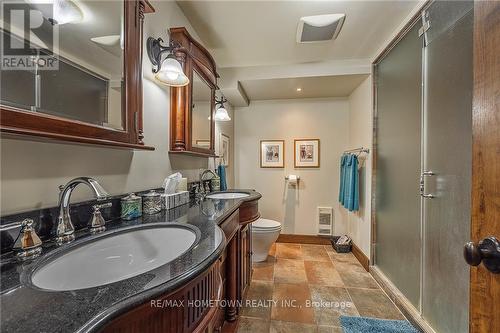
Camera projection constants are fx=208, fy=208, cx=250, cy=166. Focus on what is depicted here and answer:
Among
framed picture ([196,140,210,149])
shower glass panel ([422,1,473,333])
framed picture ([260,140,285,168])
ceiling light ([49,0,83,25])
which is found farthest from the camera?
framed picture ([260,140,285,168])

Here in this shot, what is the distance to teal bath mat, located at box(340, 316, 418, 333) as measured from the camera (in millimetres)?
1458

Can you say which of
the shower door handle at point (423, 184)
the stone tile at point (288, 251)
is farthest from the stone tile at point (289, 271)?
the shower door handle at point (423, 184)

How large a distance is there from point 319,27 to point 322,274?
2.39m

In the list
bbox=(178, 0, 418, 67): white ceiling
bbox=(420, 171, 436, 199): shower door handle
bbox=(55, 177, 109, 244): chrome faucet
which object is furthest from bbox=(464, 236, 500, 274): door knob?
bbox=(178, 0, 418, 67): white ceiling

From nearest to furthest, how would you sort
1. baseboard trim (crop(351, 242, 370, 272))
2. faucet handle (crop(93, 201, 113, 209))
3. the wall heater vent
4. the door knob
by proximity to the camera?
the door knob
faucet handle (crop(93, 201, 113, 209))
baseboard trim (crop(351, 242, 370, 272))
the wall heater vent

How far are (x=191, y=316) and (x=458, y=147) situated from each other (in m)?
1.57

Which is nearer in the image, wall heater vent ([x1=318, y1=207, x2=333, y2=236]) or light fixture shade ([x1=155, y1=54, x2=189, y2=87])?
light fixture shade ([x1=155, y1=54, x2=189, y2=87])

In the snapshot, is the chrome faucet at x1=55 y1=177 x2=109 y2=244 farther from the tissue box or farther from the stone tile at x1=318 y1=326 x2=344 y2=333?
the stone tile at x1=318 y1=326 x2=344 y2=333

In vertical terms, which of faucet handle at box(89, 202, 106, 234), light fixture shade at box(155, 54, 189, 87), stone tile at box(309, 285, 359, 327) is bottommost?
stone tile at box(309, 285, 359, 327)

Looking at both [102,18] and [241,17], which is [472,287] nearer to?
[102,18]

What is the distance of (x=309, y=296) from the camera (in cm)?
186

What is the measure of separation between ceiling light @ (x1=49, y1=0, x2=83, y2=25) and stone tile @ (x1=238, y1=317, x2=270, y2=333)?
1.93m

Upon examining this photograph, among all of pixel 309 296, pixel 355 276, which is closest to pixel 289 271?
pixel 309 296

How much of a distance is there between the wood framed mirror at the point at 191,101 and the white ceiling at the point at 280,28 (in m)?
0.27
